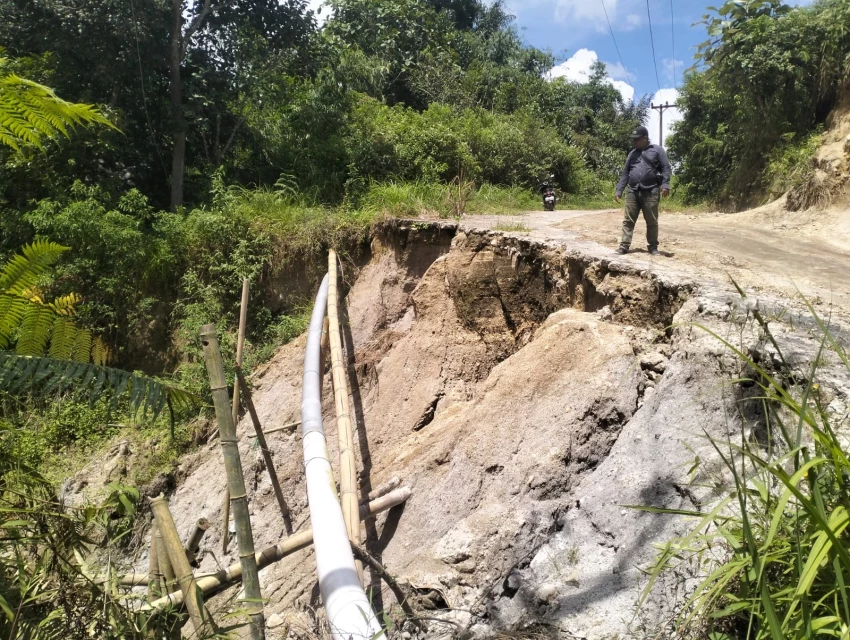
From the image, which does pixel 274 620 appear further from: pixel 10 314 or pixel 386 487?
pixel 10 314

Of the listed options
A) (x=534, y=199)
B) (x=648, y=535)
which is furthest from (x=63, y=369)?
(x=534, y=199)

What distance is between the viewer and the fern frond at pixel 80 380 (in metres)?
2.11

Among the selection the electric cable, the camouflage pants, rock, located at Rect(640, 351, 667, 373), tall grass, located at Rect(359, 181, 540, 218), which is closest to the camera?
rock, located at Rect(640, 351, 667, 373)

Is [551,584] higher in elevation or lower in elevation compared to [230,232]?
lower

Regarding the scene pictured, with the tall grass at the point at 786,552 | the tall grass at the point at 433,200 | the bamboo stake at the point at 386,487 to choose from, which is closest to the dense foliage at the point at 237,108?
the tall grass at the point at 433,200

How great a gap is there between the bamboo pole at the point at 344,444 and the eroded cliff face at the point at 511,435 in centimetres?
44

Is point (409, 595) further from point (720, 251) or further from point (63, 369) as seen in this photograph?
point (720, 251)

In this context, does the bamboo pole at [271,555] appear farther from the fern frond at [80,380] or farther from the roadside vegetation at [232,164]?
the roadside vegetation at [232,164]

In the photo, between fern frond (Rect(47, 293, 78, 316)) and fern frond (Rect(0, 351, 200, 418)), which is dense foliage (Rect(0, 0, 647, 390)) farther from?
fern frond (Rect(0, 351, 200, 418))

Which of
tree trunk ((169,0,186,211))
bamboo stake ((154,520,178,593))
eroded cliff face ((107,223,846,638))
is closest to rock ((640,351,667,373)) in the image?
eroded cliff face ((107,223,846,638))

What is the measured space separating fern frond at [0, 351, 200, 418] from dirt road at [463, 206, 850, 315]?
13.3 feet

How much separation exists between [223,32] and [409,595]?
1057 centimetres

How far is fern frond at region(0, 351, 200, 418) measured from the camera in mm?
2107

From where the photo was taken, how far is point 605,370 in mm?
4574
